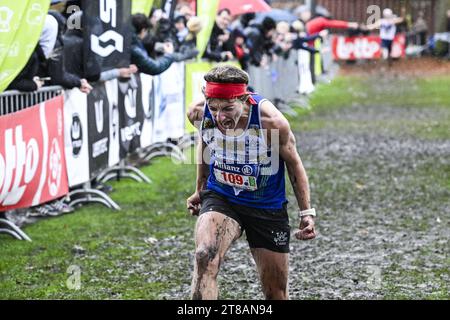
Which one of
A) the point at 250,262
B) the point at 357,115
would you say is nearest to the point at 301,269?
the point at 250,262

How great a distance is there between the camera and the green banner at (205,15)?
59.3ft

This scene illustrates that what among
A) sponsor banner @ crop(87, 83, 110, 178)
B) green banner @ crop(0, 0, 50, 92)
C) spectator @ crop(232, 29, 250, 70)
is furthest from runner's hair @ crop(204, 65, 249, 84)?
spectator @ crop(232, 29, 250, 70)

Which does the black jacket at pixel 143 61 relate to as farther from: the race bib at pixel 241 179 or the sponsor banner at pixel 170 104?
the race bib at pixel 241 179

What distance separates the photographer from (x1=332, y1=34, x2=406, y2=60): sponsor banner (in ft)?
163

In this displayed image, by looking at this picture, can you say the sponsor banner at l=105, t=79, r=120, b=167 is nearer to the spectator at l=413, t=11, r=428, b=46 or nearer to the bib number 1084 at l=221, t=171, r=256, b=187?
the bib number 1084 at l=221, t=171, r=256, b=187

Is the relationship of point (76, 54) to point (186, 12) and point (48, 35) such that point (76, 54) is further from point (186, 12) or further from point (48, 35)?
point (186, 12)

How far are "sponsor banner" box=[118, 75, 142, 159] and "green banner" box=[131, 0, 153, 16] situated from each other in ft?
2.86

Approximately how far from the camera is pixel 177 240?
10539mm

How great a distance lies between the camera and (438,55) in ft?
173

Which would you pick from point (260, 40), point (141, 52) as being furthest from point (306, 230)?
point (260, 40)

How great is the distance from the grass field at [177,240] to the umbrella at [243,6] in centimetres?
514

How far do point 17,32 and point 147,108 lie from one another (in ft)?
20.1
